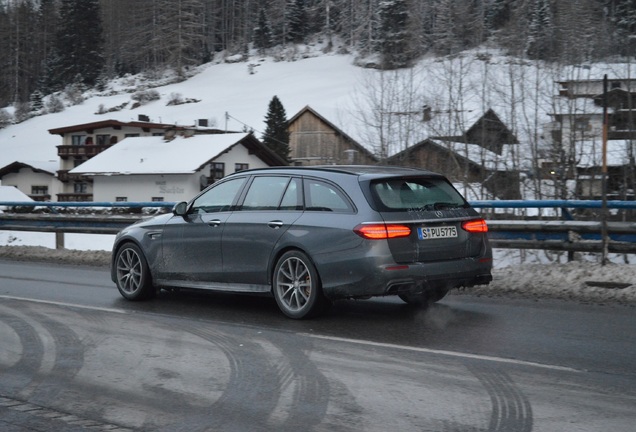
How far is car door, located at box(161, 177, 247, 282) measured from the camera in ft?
30.5

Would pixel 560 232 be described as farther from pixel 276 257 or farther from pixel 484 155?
pixel 484 155

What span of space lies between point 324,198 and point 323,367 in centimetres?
247

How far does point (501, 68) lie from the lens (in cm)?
2358

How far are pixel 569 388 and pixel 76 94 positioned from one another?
388 feet

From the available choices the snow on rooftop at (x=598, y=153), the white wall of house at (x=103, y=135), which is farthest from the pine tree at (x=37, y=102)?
the snow on rooftop at (x=598, y=153)

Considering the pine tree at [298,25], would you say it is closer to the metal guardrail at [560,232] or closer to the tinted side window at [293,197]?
the metal guardrail at [560,232]

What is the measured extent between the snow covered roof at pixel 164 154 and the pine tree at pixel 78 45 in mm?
67037

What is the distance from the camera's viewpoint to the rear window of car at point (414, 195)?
804 cm

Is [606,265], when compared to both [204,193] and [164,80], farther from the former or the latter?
[164,80]

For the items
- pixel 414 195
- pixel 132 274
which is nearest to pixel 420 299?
pixel 414 195

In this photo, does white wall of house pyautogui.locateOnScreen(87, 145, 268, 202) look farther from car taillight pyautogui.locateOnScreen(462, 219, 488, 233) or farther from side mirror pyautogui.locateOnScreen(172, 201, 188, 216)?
car taillight pyautogui.locateOnScreen(462, 219, 488, 233)

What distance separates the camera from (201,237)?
31.0 feet

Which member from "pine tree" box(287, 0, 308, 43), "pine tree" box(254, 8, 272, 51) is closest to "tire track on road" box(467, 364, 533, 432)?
"pine tree" box(287, 0, 308, 43)

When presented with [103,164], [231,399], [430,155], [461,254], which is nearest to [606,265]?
[461,254]
